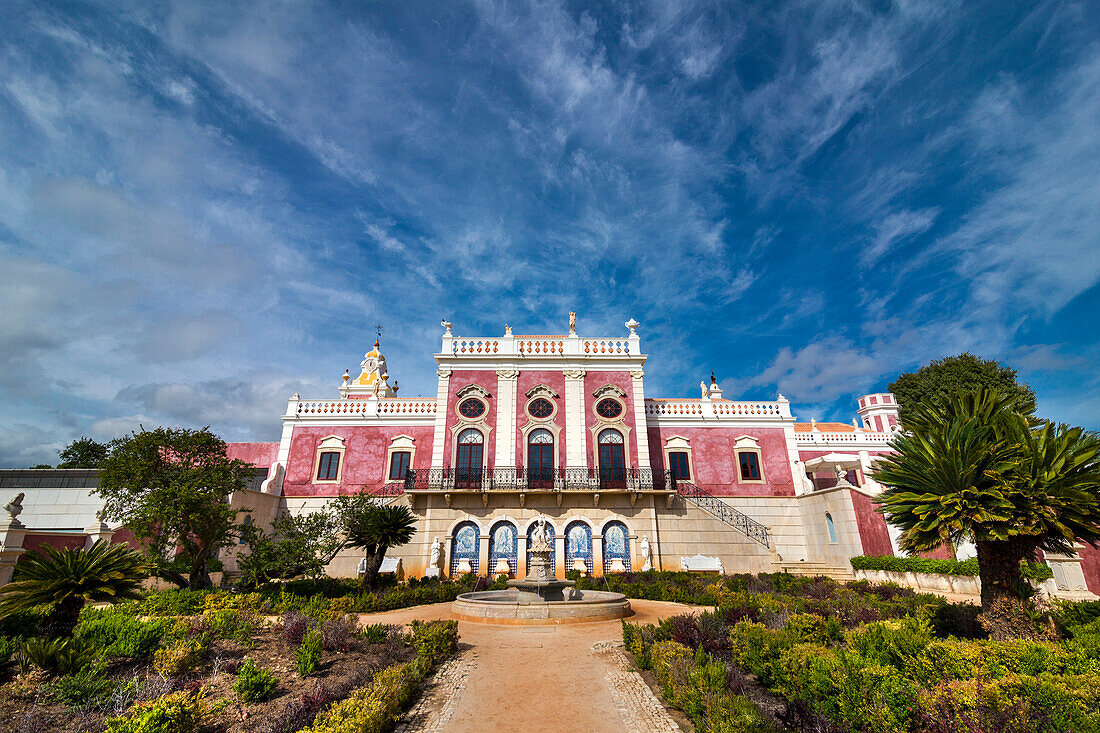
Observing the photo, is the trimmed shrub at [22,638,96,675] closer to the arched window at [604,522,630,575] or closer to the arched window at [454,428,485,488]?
the arched window at [454,428,485,488]

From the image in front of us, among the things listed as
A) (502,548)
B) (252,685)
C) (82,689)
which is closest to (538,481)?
(502,548)

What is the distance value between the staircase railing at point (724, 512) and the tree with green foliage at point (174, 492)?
19.0 metres

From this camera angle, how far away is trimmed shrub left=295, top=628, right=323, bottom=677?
7.99m

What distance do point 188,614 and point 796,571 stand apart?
72.6 ft

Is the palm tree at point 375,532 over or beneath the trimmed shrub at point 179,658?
over

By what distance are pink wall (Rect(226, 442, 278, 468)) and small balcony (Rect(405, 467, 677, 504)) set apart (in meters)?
9.30

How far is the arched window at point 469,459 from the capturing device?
24750mm

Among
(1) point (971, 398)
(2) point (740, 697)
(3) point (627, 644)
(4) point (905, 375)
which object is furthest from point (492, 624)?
(4) point (905, 375)

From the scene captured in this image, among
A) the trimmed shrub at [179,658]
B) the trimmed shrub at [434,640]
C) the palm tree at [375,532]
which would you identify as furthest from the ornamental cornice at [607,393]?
the trimmed shrub at [179,658]

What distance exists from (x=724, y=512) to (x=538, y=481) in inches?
361

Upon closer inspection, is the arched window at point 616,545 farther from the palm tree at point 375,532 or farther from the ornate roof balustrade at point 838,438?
the ornate roof balustrade at point 838,438

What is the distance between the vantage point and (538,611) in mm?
12539

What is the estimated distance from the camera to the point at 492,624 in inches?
490

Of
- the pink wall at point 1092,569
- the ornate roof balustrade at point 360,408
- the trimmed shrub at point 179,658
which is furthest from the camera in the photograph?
the ornate roof balustrade at point 360,408
